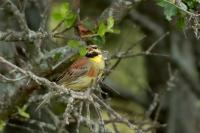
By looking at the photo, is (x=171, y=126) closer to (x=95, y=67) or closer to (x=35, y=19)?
(x=35, y=19)

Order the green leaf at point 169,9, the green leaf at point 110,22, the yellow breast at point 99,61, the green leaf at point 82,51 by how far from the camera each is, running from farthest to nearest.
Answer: the yellow breast at point 99,61
the green leaf at point 110,22
the green leaf at point 82,51
the green leaf at point 169,9

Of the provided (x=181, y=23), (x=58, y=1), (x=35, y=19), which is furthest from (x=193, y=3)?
(x=58, y=1)

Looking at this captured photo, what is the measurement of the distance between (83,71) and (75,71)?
102 millimetres

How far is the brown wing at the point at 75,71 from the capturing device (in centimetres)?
557

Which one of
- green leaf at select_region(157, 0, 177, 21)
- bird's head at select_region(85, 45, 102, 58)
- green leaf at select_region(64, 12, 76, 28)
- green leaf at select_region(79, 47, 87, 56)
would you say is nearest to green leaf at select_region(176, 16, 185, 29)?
green leaf at select_region(157, 0, 177, 21)

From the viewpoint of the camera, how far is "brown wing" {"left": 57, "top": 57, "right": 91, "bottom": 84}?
5570mm

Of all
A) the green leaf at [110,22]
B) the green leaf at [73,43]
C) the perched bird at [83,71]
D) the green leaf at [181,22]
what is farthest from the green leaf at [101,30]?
the perched bird at [83,71]

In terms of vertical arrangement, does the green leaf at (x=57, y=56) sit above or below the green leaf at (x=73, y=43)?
below

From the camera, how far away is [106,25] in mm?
5102

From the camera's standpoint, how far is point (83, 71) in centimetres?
→ 572

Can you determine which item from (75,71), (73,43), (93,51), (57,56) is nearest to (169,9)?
(73,43)

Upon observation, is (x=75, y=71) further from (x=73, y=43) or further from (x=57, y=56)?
(x=73, y=43)

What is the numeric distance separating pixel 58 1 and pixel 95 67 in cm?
240

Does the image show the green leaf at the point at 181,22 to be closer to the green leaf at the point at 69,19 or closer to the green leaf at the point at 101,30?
the green leaf at the point at 101,30
